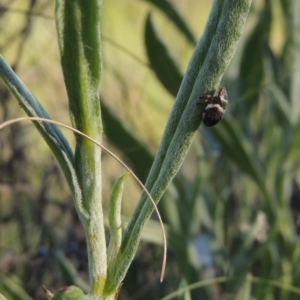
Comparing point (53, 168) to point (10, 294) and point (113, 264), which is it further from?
point (113, 264)

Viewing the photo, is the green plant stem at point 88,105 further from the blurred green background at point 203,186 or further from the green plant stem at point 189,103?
the blurred green background at point 203,186

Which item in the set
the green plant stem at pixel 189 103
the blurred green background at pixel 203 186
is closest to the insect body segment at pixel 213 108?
the green plant stem at pixel 189 103

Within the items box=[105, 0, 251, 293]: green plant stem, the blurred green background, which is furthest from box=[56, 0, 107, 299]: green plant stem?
the blurred green background

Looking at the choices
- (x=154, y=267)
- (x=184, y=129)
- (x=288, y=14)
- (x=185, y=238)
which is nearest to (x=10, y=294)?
(x=185, y=238)

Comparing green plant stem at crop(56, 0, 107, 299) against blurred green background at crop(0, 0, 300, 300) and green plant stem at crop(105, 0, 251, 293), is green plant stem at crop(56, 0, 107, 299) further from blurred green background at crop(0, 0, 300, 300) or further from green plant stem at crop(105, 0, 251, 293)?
blurred green background at crop(0, 0, 300, 300)

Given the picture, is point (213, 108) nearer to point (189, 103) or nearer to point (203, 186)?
point (189, 103)
